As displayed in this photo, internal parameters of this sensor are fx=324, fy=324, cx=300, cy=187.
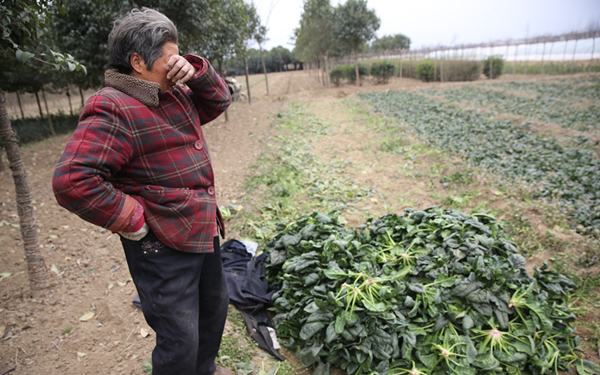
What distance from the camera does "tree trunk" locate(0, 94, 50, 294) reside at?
250 centimetres

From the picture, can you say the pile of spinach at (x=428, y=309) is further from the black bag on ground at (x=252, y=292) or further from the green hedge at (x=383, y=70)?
the green hedge at (x=383, y=70)

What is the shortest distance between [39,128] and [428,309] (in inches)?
619

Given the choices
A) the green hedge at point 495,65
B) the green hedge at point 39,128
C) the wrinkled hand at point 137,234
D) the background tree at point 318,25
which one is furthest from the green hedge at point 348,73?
the wrinkled hand at point 137,234

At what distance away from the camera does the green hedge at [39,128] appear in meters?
11.6

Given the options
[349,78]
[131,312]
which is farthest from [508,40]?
[131,312]

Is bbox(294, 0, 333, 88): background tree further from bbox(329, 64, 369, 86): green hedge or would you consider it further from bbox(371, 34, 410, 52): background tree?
bbox(371, 34, 410, 52): background tree

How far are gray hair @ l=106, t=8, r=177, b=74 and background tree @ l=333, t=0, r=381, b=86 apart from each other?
20.4 meters

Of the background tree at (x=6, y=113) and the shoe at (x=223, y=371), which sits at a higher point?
the background tree at (x=6, y=113)

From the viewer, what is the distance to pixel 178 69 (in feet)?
4.53

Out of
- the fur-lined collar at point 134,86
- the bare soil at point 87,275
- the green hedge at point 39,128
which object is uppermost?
the fur-lined collar at point 134,86

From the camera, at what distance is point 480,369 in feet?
7.01

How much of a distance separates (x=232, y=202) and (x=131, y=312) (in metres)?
2.31

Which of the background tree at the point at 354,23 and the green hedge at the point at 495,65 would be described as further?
the green hedge at the point at 495,65

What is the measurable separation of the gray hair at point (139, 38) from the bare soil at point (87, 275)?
6.36 ft
